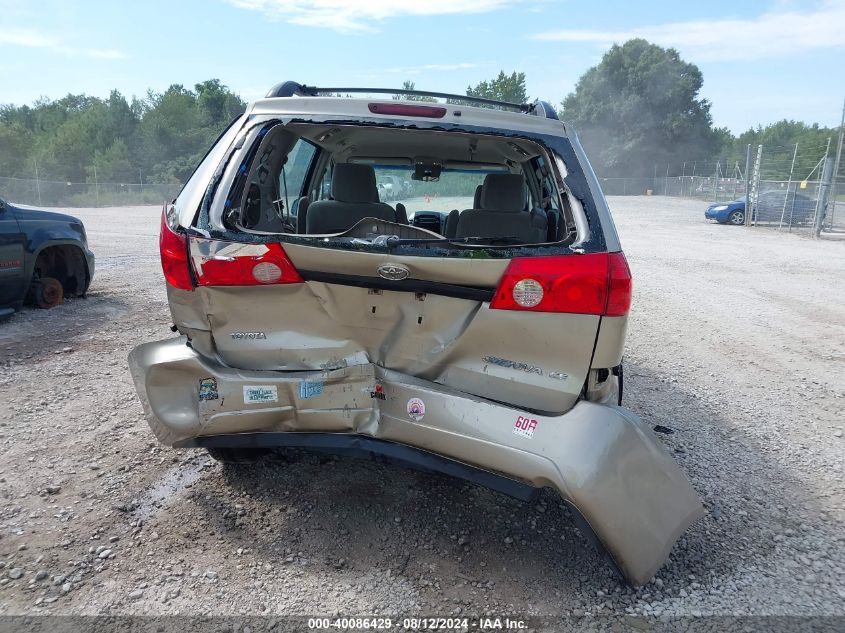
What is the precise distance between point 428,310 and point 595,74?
239 ft

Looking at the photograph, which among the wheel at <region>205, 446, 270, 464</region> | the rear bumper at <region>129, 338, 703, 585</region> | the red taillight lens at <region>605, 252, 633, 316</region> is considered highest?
the red taillight lens at <region>605, 252, 633, 316</region>

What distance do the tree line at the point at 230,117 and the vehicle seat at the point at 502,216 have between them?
49.1m

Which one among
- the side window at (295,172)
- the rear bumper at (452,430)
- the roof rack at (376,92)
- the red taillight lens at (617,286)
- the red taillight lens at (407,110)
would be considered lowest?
the rear bumper at (452,430)

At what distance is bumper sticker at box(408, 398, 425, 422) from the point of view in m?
2.40

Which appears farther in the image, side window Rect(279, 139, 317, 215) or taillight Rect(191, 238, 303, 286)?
side window Rect(279, 139, 317, 215)

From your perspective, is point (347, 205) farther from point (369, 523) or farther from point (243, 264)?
point (369, 523)

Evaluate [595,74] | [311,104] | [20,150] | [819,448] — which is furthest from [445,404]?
[595,74]

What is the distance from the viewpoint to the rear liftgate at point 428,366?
2232mm

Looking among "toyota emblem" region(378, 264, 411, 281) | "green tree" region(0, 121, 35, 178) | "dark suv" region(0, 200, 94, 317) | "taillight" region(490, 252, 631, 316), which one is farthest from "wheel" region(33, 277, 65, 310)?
"green tree" region(0, 121, 35, 178)

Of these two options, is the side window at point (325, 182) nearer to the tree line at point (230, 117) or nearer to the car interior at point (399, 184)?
the car interior at point (399, 184)

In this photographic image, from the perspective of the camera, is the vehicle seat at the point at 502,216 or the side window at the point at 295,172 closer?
the vehicle seat at the point at 502,216

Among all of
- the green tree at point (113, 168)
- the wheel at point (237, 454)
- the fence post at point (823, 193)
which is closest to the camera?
Result: the wheel at point (237, 454)

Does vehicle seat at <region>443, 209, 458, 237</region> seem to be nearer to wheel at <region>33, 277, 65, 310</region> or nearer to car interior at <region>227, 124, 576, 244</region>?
car interior at <region>227, 124, 576, 244</region>

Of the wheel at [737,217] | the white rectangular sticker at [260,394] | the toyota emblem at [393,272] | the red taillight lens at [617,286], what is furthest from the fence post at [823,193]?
the white rectangular sticker at [260,394]
